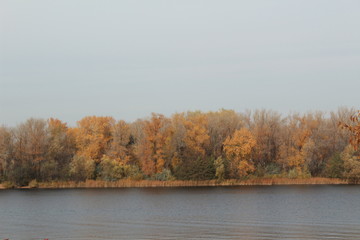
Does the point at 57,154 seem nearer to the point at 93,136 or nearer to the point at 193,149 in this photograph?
the point at 93,136

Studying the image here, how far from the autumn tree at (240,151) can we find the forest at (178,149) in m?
0.16

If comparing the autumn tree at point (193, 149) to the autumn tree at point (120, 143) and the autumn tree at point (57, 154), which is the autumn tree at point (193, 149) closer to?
the autumn tree at point (120, 143)

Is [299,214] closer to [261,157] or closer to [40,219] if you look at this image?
[40,219]

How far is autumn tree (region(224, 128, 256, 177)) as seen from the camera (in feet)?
251

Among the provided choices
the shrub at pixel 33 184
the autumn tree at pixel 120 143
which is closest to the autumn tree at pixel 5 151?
the shrub at pixel 33 184

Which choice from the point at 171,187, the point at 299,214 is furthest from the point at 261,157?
the point at 299,214

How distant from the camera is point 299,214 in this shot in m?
39.9

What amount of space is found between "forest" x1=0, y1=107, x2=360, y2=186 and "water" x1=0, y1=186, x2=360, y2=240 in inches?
615

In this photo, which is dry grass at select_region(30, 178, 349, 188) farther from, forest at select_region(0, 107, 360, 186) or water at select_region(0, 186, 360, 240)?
water at select_region(0, 186, 360, 240)

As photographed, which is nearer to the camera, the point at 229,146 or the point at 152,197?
the point at 152,197

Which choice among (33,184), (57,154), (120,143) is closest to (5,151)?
(33,184)

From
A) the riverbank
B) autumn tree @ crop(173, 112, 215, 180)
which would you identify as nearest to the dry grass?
the riverbank

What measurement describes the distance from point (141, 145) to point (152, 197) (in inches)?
848

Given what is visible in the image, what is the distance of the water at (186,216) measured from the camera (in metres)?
31.4
